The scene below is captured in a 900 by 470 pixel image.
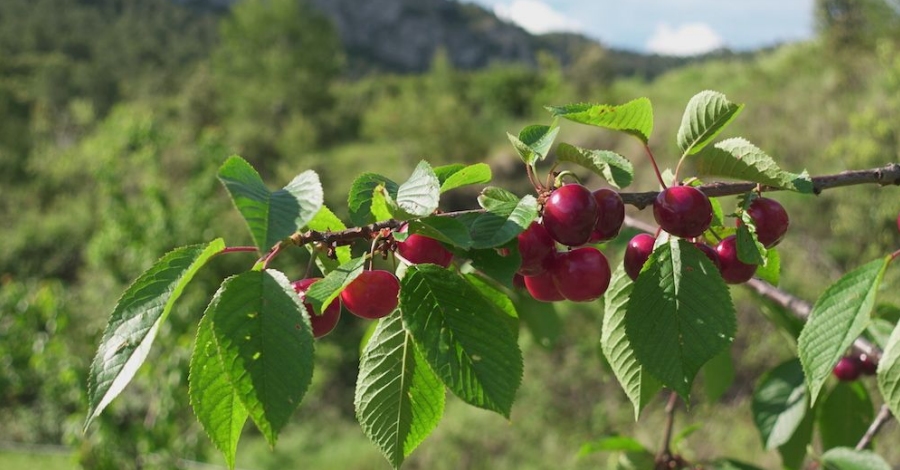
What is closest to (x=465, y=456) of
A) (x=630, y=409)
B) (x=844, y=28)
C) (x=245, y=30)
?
(x=630, y=409)

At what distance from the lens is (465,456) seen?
4.78 meters

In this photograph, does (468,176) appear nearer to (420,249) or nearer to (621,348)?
(420,249)

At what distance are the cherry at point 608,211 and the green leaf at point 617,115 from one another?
0.21ft

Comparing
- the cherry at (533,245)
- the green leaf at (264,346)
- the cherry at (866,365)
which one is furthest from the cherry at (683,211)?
the cherry at (866,365)

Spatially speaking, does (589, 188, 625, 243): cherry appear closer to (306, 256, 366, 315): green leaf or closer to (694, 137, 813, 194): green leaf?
(694, 137, 813, 194): green leaf

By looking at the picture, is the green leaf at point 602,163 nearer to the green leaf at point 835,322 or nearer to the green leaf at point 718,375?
the green leaf at point 835,322

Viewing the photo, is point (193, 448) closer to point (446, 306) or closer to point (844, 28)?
point (446, 306)

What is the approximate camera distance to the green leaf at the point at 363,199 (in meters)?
0.61

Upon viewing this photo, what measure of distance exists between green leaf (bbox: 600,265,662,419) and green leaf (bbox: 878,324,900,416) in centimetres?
21

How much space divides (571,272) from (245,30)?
2245 cm

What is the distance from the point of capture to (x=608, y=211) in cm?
65

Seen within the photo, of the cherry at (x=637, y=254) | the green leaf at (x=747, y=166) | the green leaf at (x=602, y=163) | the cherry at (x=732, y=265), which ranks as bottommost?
the cherry at (x=637, y=254)

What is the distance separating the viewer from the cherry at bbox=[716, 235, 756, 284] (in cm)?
65

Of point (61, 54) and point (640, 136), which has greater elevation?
point (640, 136)
